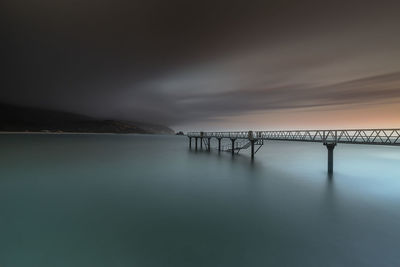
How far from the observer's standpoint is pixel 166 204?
9.52 meters

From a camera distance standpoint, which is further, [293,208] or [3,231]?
[293,208]

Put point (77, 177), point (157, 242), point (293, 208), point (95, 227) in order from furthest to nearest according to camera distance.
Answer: point (77, 177), point (293, 208), point (95, 227), point (157, 242)

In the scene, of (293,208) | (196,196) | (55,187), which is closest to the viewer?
(293,208)

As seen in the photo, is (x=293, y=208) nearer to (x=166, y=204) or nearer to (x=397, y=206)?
(x=397, y=206)

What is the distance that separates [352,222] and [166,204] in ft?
28.3

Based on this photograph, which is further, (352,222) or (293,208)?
(293,208)

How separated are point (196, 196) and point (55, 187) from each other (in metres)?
9.57

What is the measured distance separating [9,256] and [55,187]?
8069 millimetres

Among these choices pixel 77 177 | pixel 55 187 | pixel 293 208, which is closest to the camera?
pixel 293 208

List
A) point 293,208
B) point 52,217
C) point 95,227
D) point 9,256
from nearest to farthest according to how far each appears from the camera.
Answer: point 9,256, point 95,227, point 52,217, point 293,208

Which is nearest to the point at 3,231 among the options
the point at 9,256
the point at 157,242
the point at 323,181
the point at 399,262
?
the point at 9,256

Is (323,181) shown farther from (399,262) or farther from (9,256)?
(9,256)

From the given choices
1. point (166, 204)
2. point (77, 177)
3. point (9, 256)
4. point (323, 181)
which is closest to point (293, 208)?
point (166, 204)

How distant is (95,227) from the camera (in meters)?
7.01
